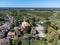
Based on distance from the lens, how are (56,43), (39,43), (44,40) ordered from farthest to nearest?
(44,40)
(39,43)
(56,43)

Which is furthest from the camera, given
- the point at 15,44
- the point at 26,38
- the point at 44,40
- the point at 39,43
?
the point at 26,38

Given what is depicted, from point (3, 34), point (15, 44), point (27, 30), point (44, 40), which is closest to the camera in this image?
point (15, 44)

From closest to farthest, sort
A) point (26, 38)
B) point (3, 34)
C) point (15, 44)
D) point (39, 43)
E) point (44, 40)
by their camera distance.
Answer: point (15, 44) < point (39, 43) < point (44, 40) < point (26, 38) < point (3, 34)

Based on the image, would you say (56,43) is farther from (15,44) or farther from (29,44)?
(15,44)

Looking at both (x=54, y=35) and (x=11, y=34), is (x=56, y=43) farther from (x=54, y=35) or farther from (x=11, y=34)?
(x=11, y=34)

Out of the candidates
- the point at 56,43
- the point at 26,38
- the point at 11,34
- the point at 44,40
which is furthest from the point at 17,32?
the point at 56,43

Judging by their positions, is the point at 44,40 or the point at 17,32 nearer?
the point at 44,40

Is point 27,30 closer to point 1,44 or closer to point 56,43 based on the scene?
point 1,44

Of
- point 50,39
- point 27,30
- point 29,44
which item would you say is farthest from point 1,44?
point 27,30

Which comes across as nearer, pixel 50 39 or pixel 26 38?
pixel 50 39
